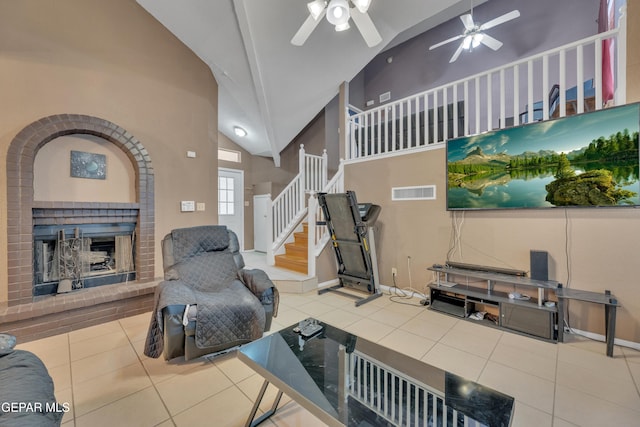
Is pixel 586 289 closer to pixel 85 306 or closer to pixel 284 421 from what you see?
pixel 284 421

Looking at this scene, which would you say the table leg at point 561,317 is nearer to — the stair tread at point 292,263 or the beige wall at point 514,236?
the beige wall at point 514,236

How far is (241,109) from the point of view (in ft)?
17.4

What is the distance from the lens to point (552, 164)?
2.68 m

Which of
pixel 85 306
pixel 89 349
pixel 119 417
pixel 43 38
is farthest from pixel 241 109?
pixel 119 417

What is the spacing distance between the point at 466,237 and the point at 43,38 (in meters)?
5.30

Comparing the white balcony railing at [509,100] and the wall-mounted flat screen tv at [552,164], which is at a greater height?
the white balcony railing at [509,100]

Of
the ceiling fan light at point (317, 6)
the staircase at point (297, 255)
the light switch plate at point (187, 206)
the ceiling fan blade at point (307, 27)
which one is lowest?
the staircase at point (297, 255)

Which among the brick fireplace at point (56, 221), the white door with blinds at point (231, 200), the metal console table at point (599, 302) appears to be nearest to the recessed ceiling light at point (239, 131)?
the white door with blinds at point (231, 200)

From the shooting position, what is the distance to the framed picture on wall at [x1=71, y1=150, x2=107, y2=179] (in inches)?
124

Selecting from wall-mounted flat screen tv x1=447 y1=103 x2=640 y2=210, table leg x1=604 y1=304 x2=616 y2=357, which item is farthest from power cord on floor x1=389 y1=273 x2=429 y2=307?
table leg x1=604 y1=304 x2=616 y2=357

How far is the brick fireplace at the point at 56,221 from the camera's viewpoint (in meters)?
2.64

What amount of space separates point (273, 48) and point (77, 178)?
312 cm

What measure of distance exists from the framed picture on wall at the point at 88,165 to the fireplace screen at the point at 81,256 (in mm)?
612

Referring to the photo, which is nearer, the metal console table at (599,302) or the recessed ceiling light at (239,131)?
the metal console table at (599,302)
